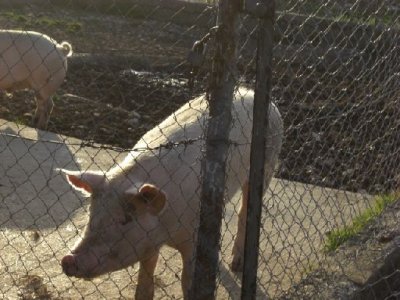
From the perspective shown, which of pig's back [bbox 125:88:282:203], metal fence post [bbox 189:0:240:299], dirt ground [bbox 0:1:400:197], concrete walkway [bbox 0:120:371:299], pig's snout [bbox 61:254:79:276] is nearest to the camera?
metal fence post [bbox 189:0:240:299]

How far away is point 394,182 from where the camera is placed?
17.8 feet

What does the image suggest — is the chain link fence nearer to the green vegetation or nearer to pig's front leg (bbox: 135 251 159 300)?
pig's front leg (bbox: 135 251 159 300)

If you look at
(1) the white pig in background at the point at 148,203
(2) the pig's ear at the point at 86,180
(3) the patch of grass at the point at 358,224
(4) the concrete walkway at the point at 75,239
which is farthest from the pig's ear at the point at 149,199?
(3) the patch of grass at the point at 358,224

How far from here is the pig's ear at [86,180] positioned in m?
3.69

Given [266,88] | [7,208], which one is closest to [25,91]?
[7,208]

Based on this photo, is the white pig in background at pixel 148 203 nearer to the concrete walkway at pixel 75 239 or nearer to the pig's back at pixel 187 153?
the pig's back at pixel 187 153

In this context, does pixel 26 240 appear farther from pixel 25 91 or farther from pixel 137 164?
pixel 25 91

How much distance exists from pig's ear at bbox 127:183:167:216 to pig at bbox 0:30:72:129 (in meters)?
4.19

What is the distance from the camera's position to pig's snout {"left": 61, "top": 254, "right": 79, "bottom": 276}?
3.51 m

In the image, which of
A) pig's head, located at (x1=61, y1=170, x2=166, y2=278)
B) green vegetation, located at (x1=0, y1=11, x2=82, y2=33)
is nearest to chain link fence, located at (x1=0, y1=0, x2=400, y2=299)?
pig's head, located at (x1=61, y1=170, x2=166, y2=278)

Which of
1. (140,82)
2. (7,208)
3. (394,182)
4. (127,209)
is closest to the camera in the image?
(127,209)

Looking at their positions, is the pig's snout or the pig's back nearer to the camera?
the pig's snout

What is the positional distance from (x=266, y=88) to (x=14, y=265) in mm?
1986

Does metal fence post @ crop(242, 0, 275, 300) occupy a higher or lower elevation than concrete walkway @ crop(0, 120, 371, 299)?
higher
